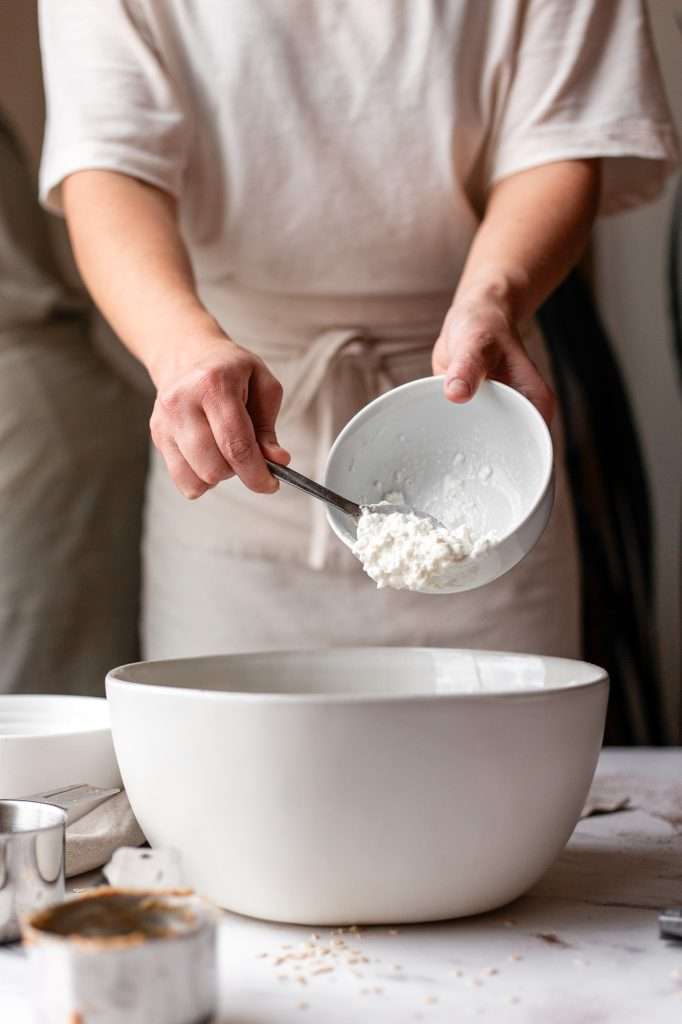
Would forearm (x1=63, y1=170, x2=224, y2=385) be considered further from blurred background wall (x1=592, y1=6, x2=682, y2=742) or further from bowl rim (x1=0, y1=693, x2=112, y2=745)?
blurred background wall (x1=592, y1=6, x2=682, y2=742)

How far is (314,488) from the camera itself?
0.70 meters

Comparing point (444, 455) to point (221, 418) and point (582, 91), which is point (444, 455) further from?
point (582, 91)

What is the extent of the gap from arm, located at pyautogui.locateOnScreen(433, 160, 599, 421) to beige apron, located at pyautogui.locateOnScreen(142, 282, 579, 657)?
143 millimetres

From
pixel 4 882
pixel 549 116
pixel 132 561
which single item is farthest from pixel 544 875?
pixel 132 561

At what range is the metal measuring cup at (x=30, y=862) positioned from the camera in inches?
20.3

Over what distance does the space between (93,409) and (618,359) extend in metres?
0.81

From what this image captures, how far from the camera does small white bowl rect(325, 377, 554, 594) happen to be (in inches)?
29.1

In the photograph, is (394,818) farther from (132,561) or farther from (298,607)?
(132,561)

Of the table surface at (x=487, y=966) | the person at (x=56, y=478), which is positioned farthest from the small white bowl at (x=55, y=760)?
the person at (x=56, y=478)

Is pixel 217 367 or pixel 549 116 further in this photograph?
pixel 549 116

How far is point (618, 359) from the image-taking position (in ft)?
6.24

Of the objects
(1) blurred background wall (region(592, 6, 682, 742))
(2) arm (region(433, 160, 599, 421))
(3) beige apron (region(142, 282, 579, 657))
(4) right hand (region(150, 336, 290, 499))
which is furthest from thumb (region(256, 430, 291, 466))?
(1) blurred background wall (region(592, 6, 682, 742))

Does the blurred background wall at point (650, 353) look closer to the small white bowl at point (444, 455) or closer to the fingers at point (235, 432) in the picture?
the small white bowl at point (444, 455)

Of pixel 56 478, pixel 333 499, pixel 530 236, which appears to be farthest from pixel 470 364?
pixel 56 478
